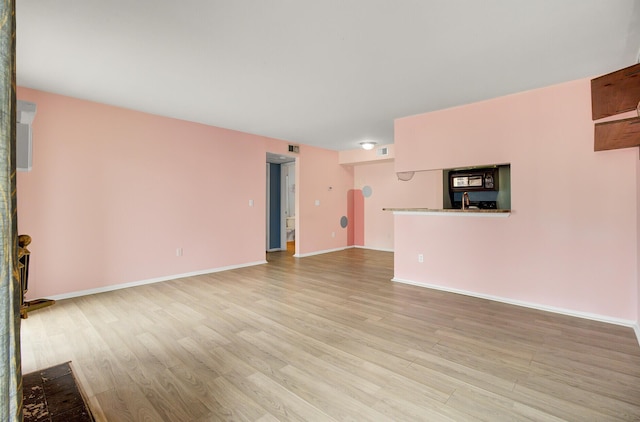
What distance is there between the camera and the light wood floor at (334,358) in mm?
1647

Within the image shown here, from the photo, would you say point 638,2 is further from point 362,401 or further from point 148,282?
point 148,282

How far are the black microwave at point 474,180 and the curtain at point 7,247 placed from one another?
4.39m

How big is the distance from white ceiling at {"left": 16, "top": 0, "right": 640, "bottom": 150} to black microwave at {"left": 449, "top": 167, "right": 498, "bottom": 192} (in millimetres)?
976

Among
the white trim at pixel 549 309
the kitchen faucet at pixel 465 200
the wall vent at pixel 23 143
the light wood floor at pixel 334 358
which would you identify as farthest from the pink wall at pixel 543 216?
the wall vent at pixel 23 143

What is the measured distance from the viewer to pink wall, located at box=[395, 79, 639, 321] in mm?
2812

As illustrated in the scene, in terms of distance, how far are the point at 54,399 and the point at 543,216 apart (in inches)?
164

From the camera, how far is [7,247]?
49cm

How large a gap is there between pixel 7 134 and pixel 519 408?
2.37m

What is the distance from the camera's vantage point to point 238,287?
13.2 ft

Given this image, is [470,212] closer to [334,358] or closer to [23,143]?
[334,358]

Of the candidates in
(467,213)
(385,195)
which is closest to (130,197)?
(467,213)

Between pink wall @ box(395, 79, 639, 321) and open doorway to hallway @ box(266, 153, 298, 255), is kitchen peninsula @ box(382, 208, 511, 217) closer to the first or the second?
pink wall @ box(395, 79, 639, 321)

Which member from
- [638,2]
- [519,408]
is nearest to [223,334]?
[519,408]

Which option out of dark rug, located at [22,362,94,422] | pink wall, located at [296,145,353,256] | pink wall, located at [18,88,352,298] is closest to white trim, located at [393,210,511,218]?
pink wall, located at [296,145,353,256]
